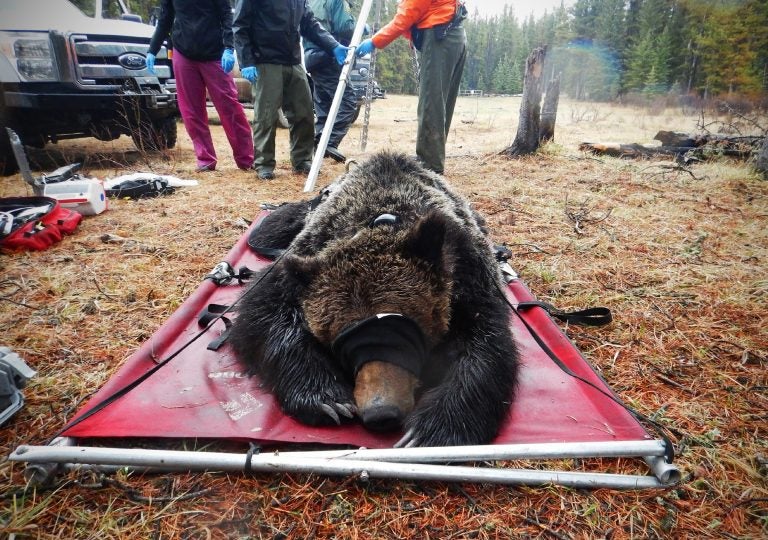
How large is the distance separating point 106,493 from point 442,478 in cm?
137

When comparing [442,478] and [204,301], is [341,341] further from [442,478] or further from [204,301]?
[204,301]

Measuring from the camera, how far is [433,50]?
6805 millimetres

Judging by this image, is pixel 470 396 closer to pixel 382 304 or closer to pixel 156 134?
pixel 382 304

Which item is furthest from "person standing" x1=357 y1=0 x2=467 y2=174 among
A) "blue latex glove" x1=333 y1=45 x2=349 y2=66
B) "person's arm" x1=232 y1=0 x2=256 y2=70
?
"person's arm" x1=232 y1=0 x2=256 y2=70

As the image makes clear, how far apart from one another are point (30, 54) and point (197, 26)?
272 centimetres

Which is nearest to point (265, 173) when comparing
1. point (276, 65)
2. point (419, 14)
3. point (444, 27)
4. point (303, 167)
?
point (303, 167)

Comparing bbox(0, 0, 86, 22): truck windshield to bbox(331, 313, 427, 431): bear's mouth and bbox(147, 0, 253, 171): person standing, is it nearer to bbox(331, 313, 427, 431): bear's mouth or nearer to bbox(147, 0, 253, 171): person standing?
bbox(147, 0, 253, 171): person standing

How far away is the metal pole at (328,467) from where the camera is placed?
1.67 m

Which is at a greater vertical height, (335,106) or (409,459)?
(335,106)

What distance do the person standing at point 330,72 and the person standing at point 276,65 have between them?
25.3 inches

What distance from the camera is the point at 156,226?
5227 mm

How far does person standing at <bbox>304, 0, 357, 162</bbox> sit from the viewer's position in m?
9.07

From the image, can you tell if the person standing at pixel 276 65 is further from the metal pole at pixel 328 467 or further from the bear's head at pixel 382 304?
the metal pole at pixel 328 467


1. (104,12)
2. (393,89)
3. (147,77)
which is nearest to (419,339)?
(147,77)
